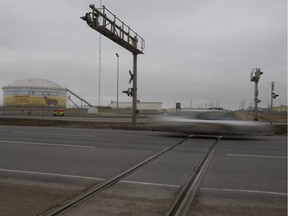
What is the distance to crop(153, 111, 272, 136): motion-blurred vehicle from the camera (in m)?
16.9

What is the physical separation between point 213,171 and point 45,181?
A: 150 inches

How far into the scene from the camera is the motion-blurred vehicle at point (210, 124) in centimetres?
1688

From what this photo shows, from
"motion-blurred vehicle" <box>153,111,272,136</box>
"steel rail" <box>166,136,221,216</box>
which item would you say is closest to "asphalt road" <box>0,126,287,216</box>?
"steel rail" <box>166,136,221,216</box>

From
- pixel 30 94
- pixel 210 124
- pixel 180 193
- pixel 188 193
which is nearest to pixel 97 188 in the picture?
pixel 180 193

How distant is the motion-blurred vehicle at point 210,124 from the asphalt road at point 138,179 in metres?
3.23

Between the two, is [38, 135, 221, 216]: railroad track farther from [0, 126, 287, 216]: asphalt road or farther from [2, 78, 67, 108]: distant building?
[2, 78, 67, 108]: distant building

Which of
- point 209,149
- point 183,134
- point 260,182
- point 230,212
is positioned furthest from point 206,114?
point 230,212

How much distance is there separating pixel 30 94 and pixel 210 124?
341 ft

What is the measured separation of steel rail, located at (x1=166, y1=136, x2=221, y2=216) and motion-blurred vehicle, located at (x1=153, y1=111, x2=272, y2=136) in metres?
6.50

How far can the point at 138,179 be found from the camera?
814 centimetres

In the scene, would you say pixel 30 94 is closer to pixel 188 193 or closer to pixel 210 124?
pixel 210 124

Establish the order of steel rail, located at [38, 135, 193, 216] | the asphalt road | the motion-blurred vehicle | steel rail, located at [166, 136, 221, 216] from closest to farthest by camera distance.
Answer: steel rail, located at [38, 135, 193, 216] < steel rail, located at [166, 136, 221, 216] < the asphalt road < the motion-blurred vehicle

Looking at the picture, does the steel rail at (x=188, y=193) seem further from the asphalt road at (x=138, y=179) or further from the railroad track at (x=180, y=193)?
the asphalt road at (x=138, y=179)

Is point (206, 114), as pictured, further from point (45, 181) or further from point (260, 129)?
point (45, 181)
